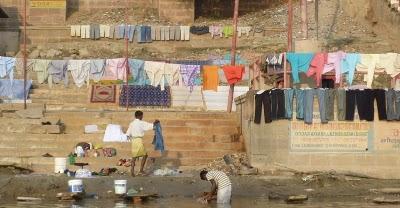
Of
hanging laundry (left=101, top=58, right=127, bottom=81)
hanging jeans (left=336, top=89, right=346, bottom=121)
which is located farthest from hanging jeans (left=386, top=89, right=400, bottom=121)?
hanging laundry (left=101, top=58, right=127, bottom=81)

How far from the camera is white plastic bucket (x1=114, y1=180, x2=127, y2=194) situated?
16.0 m

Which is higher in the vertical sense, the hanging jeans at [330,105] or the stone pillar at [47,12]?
the stone pillar at [47,12]

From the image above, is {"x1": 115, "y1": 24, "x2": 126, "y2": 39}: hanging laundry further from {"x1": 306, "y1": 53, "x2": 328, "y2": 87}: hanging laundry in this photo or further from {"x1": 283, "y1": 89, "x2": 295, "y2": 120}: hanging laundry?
{"x1": 283, "y1": 89, "x2": 295, "y2": 120}: hanging laundry

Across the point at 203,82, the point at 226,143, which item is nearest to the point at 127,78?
the point at 203,82

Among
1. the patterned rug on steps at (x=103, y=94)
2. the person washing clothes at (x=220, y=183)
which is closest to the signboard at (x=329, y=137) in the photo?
the person washing clothes at (x=220, y=183)

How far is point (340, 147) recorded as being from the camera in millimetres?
18469

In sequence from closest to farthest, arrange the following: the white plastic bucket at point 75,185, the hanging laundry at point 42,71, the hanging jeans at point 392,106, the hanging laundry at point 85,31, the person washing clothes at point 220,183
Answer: the person washing clothes at point 220,183, the white plastic bucket at point 75,185, the hanging jeans at point 392,106, the hanging laundry at point 42,71, the hanging laundry at point 85,31

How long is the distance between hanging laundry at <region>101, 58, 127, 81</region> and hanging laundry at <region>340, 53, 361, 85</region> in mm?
8398

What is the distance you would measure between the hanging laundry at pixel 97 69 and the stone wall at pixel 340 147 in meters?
10.4

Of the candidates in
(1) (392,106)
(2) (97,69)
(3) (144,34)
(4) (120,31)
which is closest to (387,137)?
(1) (392,106)

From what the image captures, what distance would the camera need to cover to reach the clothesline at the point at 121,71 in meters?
27.5

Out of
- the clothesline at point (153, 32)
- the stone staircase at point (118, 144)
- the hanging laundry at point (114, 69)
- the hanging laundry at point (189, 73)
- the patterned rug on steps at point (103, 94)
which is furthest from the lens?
the clothesline at point (153, 32)

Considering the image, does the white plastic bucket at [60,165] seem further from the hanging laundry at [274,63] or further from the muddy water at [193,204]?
the hanging laundry at [274,63]

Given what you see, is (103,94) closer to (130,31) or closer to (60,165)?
(60,165)
